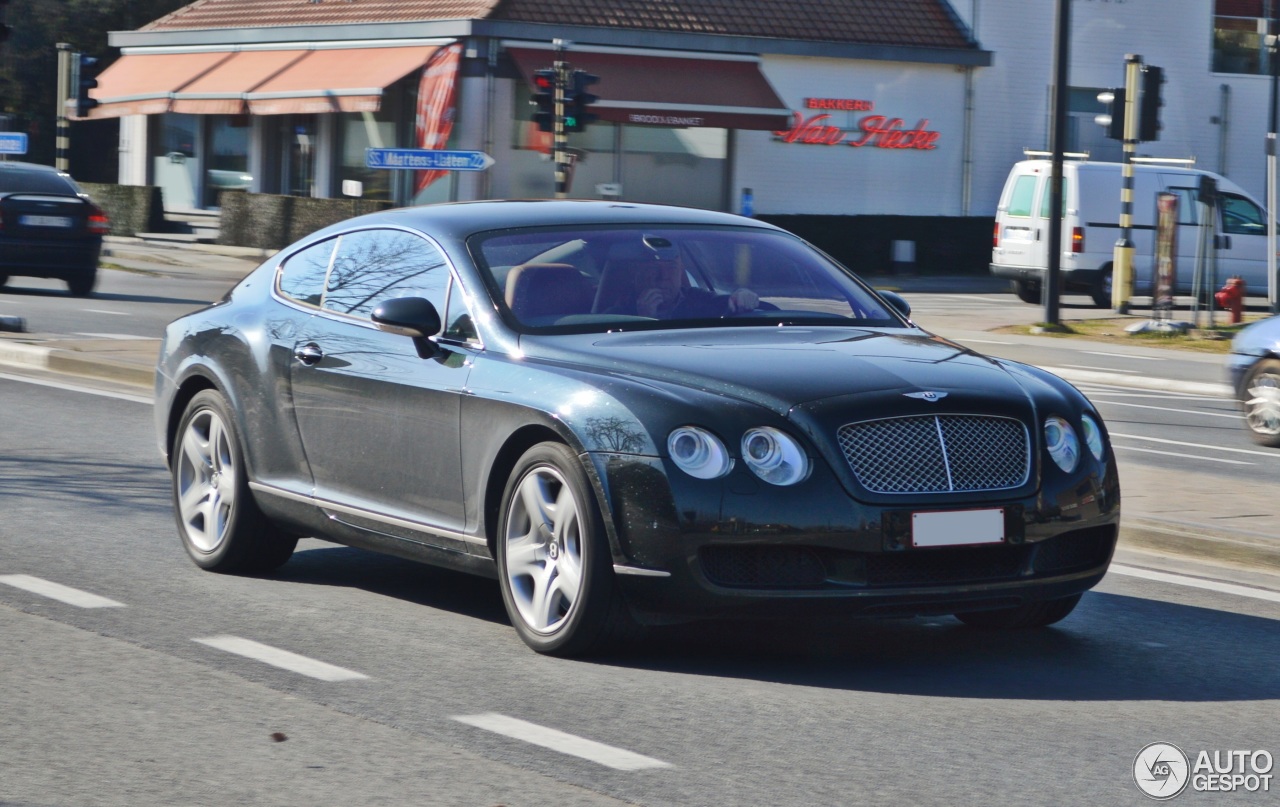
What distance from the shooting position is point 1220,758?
512cm

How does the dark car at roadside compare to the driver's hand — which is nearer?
the driver's hand

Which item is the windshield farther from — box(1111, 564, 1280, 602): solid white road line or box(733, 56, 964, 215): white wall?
box(733, 56, 964, 215): white wall

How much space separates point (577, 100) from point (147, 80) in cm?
1982

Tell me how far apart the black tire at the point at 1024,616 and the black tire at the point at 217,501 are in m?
2.68

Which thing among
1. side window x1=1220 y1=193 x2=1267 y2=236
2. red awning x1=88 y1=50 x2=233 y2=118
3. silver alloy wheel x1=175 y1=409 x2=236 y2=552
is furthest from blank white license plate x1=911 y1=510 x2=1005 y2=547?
red awning x1=88 y1=50 x2=233 y2=118

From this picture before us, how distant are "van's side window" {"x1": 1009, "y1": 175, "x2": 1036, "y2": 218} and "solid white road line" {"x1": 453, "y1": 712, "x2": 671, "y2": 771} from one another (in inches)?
1039

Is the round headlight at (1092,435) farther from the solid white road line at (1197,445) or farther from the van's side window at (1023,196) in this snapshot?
the van's side window at (1023,196)

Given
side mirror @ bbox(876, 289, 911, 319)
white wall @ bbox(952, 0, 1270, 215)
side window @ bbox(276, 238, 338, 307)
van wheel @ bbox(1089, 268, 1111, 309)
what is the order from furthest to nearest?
white wall @ bbox(952, 0, 1270, 215), van wheel @ bbox(1089, 268, 1111, 309), side window @ bbox(276, 238, 338, 307), side mirror @ bbox(876, 289, 911, 319)

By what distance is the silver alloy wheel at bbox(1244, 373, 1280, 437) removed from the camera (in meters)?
13.7

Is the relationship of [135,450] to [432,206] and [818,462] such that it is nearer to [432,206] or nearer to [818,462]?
[432,206]

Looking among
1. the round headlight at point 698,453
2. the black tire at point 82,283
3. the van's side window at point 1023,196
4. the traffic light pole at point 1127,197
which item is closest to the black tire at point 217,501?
the round headlight at point 698,453

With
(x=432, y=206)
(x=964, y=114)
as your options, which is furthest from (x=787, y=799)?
(x=964, y=114)

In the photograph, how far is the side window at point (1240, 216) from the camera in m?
33.0

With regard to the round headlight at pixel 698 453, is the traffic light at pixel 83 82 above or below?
above
